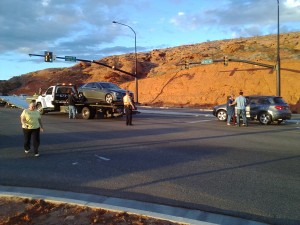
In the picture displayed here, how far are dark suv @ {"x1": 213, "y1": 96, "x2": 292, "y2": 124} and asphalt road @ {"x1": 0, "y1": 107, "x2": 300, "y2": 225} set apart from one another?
6.74 meters

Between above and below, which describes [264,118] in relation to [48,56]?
below

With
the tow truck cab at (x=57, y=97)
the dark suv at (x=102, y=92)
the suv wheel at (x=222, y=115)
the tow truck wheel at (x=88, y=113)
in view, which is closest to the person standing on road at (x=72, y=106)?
the tow truck wheel at (x=88, y=113)

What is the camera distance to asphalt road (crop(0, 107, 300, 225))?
21.8ft

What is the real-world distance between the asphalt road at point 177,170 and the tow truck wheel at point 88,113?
9.09 meters

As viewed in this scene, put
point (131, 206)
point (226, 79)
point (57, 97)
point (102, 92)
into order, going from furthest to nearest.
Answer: point (226, 79), point (57, 97), point (102, 92), point (131, 206)

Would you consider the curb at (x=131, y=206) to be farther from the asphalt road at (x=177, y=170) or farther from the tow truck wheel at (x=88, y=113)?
the tow truck wheel at (x=88, y=113)

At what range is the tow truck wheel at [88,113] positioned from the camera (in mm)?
24125

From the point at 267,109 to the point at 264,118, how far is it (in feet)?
1.69

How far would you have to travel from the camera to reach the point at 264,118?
71.6ft

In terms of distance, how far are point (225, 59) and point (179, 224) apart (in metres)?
36.9

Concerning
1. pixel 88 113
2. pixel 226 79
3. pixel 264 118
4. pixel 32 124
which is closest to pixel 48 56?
pixel 88 113

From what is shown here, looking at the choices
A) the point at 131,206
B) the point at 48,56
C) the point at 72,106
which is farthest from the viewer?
the point at 48,56

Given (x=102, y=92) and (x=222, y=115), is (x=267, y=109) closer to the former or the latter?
(x=222, y=115)

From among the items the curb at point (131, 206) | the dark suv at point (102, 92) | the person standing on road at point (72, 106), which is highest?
the dark suv at point (102, 92)
